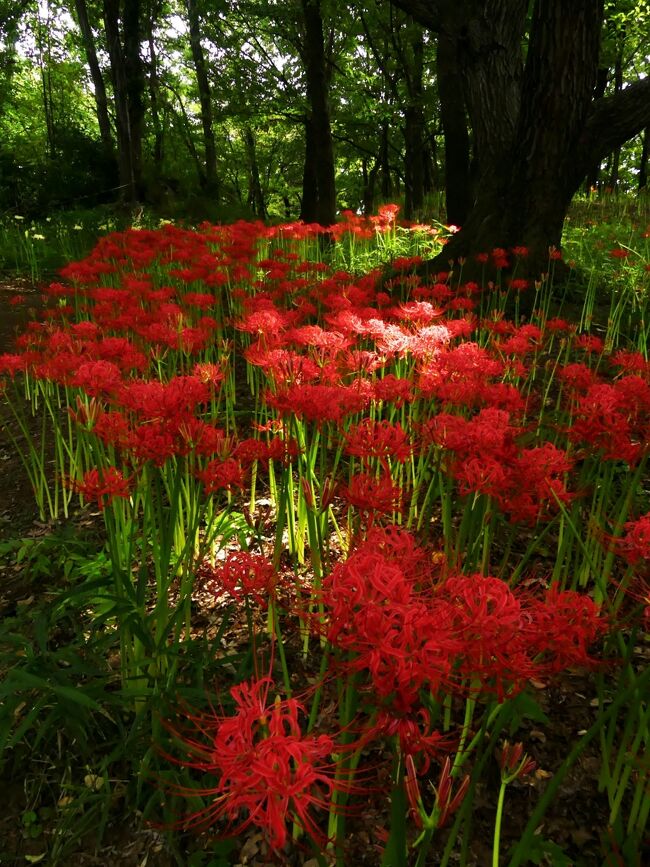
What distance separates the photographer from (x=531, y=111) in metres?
Result: 4.85

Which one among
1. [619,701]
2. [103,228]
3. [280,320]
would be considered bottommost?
[619,701]

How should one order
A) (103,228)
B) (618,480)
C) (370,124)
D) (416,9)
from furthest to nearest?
(370,124)
(103,228)
(416,9)
(618,480)

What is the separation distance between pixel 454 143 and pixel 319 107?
2.60m

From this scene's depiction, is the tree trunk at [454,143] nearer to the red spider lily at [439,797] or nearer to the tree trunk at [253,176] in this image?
the red spider lily at [439,797]

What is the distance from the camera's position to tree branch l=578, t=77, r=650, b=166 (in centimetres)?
469

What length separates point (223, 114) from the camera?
11.6 m

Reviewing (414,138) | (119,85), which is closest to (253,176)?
(414,138)

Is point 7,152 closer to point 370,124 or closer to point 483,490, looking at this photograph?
point 370,124

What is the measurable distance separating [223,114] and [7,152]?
24.9 feet

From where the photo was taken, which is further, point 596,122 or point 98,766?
point 596,122

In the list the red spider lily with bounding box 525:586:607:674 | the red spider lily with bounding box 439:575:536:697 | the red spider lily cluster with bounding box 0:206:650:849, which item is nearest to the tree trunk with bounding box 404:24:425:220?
the red spider lily cluster with bounding box 0:206:650:849

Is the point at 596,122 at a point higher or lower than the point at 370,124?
lower

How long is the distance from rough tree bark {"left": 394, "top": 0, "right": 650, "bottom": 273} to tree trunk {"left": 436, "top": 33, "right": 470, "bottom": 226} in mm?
2749

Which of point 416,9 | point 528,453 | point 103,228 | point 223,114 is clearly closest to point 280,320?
point 528,453
